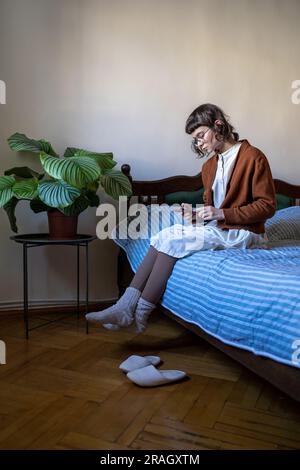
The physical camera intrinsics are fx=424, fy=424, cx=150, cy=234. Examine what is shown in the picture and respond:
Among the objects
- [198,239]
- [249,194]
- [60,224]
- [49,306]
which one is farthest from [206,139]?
[49,306]

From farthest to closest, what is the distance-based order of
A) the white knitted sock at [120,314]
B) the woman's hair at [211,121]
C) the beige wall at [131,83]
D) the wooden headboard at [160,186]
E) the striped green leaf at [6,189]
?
the wooden headboard at [160,186] → the beige wall at [131,83] → the striped green leaf at [6,189] → the woman's hair at [211,121] → the white knitted sock at [120,314]

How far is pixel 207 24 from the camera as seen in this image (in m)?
2.59

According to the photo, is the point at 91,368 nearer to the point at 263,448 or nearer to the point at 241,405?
the point at 241,405

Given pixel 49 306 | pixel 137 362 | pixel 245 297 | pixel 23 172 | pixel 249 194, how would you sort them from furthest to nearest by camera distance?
pixel 49 306
pixel 23 172
pixel 249 194
pixel 137 362
pixel 245 297

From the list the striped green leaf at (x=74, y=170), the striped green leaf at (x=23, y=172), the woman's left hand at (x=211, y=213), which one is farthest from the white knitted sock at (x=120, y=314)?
the striped green leaf at (x=23, y=172)

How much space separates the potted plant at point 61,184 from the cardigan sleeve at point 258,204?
598 mm

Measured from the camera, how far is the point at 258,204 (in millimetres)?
1661

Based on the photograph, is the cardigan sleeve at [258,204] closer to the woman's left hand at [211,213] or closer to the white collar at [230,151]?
the woman's left hand at [211,213]

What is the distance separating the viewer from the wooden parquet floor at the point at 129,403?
1059 millimetres

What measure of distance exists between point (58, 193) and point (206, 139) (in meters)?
0.67

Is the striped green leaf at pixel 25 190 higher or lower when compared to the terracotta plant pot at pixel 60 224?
higher

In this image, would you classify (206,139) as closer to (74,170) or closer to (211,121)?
(211,121)

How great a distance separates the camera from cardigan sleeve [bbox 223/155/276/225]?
166cm
